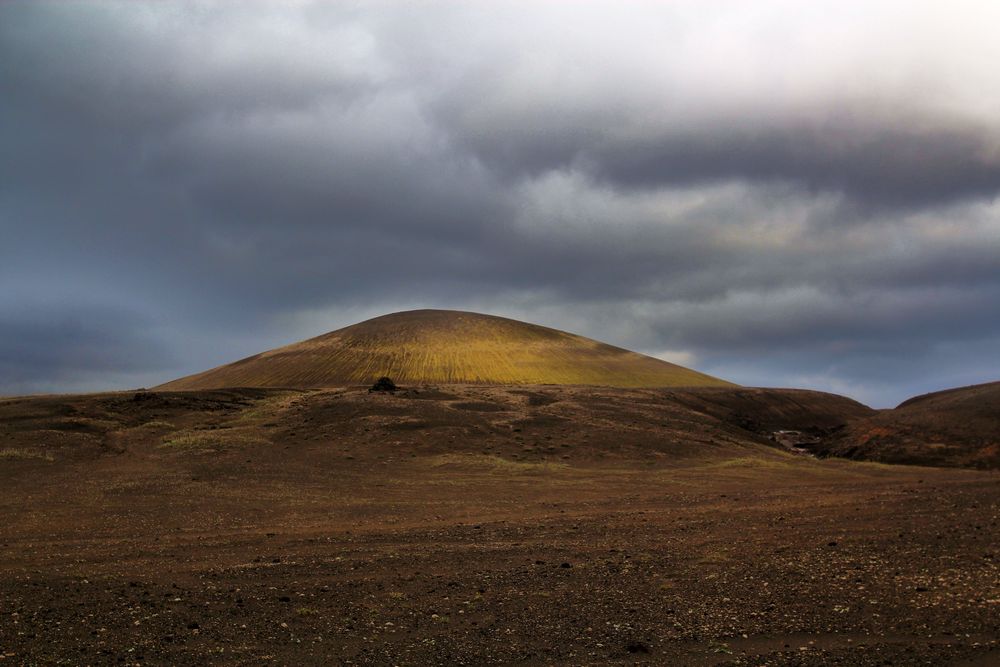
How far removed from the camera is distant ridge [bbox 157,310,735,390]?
95625mm

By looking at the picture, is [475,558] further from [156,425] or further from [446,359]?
[446,359]

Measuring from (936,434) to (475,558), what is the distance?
38.7 metres

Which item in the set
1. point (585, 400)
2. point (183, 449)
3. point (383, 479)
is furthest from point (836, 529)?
point (585, 400)

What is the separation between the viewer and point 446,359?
335ft

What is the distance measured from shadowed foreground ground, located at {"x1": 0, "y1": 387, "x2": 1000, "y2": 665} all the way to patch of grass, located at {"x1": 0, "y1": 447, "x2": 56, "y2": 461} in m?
0.23

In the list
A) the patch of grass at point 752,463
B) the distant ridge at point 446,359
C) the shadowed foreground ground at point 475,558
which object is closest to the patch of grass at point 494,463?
the shadowed foreground ground at point 475,558

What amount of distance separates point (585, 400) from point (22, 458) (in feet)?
121

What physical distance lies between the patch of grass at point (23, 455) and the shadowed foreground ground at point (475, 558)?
9.2 inches

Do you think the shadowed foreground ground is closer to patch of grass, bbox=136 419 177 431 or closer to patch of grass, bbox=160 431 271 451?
patch of grass, bbox=160 431 271 451

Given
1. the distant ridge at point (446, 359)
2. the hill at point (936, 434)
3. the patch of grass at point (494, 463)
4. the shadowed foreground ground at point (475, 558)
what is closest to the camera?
the shadowed foreground ground at point (475, 558)

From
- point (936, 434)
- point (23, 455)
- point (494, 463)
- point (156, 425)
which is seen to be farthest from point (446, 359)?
point (23, 455)

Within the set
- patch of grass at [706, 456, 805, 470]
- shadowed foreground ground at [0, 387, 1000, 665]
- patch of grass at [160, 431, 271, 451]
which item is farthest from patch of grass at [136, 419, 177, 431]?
patch of grass at [706, 456, 805, 470]

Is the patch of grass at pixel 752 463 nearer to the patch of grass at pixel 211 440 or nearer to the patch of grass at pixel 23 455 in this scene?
the patch of grass at pixel 211 440

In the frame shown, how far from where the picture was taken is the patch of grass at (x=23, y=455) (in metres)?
37.8
